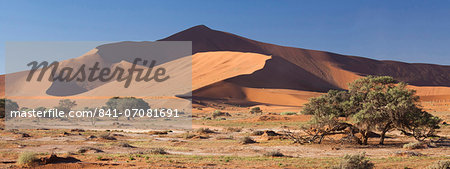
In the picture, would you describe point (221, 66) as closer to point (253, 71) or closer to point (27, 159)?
point (253, 71)

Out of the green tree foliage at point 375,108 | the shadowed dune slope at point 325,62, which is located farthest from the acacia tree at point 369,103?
the shadowed dune slope at point 325,62

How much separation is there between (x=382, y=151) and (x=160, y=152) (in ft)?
32.6

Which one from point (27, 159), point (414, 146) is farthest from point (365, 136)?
point (27, 159)

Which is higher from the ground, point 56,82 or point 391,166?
point 56,82

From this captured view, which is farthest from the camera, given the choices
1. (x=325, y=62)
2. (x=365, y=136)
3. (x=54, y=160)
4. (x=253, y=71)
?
(x=325, y=62)

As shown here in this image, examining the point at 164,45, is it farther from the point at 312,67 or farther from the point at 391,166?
the point at 391,166

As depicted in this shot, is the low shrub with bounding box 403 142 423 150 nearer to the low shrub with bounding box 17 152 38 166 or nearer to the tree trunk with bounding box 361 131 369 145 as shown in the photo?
the tree trunk with bounding box 361 131 369 145

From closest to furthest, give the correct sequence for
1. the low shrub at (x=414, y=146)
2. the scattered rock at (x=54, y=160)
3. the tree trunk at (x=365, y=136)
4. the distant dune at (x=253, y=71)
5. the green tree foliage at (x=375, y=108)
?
the scattered rock at (x=54, y=160)
the low shrub at (x=414, y=146)
the green tree foliage at (x=375, y=108)
the tree trunk at (x=365, y=136)
the distant dune at (x=253, y=71)

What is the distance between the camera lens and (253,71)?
81375 mm

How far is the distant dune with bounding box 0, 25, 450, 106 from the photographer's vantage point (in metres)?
72.6

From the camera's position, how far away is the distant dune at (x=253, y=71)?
72625 millimetres

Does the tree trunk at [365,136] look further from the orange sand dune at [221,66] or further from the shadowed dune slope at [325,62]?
the shadowed dune slope at [325,62]

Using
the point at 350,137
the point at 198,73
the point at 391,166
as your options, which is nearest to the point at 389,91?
the point at 350,137

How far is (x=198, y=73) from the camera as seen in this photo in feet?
285
